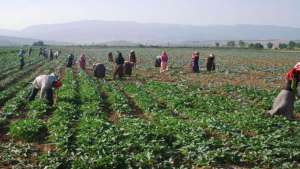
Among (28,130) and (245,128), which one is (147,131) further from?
(28,130)

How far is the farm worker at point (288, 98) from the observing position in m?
15.4

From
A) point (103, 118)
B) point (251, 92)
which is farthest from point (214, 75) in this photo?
point (103, 118)

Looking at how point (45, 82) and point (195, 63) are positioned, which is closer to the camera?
point (45, 82)

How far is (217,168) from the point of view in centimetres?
1031

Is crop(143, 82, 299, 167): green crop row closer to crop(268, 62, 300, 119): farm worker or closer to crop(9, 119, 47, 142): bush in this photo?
crop(268, 62, 300, 119): farm worker

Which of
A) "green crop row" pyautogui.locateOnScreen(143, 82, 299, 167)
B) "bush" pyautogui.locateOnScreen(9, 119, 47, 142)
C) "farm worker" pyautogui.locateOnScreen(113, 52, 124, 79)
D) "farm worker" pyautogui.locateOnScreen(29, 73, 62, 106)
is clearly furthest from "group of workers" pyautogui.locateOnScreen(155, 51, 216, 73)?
"bush" pyautogui.locateOnScreen(9, 119, 47, 142)

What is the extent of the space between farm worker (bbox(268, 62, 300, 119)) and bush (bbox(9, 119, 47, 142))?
7.56 m

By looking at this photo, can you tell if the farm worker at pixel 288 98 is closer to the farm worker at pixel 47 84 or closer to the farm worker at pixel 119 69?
the farm worker at pixel 47 84

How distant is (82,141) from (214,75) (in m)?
20.1

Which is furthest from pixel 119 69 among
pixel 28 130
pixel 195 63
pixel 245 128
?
pixel 245 128

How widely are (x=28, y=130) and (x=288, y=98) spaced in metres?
8.29

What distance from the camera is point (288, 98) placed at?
15.3 meters

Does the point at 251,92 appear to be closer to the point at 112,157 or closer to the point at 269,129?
the point at 269,129

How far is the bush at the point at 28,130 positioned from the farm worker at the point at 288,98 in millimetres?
7561
